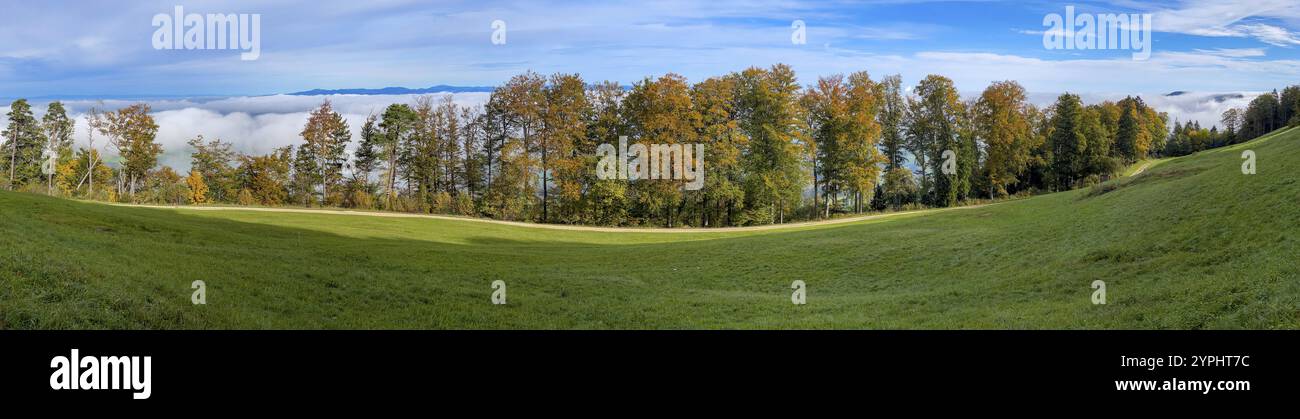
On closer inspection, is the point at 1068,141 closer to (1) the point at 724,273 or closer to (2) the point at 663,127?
(2) the point at 663,127

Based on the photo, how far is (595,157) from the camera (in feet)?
167

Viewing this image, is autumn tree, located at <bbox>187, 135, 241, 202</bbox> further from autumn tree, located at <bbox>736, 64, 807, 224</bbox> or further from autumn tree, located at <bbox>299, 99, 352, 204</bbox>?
autumn tree, located at <bbox>736, 64, 807, 224</bbox>

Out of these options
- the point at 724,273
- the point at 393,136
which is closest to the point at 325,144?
the point at 393,136

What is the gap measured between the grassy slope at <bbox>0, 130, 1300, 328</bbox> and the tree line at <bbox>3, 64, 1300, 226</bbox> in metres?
21.3

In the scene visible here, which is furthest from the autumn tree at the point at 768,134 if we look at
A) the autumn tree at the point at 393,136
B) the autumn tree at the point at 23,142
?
the autumn tree at the point at 23,142

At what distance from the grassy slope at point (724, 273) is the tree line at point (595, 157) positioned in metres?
21.3

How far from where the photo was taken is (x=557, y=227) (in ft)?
145

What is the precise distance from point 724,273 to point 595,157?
28.2 meters

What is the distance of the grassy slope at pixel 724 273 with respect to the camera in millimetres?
11969

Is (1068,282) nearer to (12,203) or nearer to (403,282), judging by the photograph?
(403,282)

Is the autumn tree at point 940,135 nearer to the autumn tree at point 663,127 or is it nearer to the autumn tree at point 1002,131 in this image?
the autumn tree at point 1002,131

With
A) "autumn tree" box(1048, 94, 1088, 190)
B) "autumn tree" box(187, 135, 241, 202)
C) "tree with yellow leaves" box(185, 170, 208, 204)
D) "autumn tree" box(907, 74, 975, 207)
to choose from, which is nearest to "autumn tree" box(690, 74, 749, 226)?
"autumn tree" box(907, 74, 975, 207)

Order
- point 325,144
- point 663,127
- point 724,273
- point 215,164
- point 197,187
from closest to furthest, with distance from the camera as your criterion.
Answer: point 724,273 < point 663,127 < point 197,187 < point 325,144 < point 215,164
